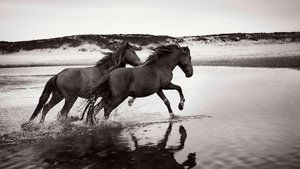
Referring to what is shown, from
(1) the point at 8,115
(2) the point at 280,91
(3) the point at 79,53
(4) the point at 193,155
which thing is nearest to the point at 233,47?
(3) the point at 79,53

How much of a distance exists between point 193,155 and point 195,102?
6096 millimetres

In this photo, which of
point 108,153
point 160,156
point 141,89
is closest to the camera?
point 160,156

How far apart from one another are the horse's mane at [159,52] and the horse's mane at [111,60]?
70 cm

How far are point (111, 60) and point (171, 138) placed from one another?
3405 millimetres

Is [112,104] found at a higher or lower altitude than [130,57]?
lower

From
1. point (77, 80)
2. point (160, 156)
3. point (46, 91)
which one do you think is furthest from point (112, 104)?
point (160, 156)

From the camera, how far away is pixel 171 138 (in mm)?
7438

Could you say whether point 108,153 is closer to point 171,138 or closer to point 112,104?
point 171,138

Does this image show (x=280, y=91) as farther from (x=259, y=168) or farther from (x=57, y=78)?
(x=259, y=168)

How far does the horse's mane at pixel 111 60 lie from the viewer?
10.0 metres

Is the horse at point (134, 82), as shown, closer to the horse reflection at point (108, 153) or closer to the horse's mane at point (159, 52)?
the horse's mane at point (159, 52)

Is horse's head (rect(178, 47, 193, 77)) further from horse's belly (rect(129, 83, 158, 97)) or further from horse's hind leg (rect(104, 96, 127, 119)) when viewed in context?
→ horse's hind leg (rect(104, 96, 127, 119))

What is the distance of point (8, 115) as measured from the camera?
444 inches

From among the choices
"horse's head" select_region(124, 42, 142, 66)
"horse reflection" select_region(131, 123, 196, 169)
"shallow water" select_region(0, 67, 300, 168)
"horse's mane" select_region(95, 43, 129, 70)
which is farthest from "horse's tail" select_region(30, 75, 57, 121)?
"horse reflection" select_region(131, 123, 196, 169)
